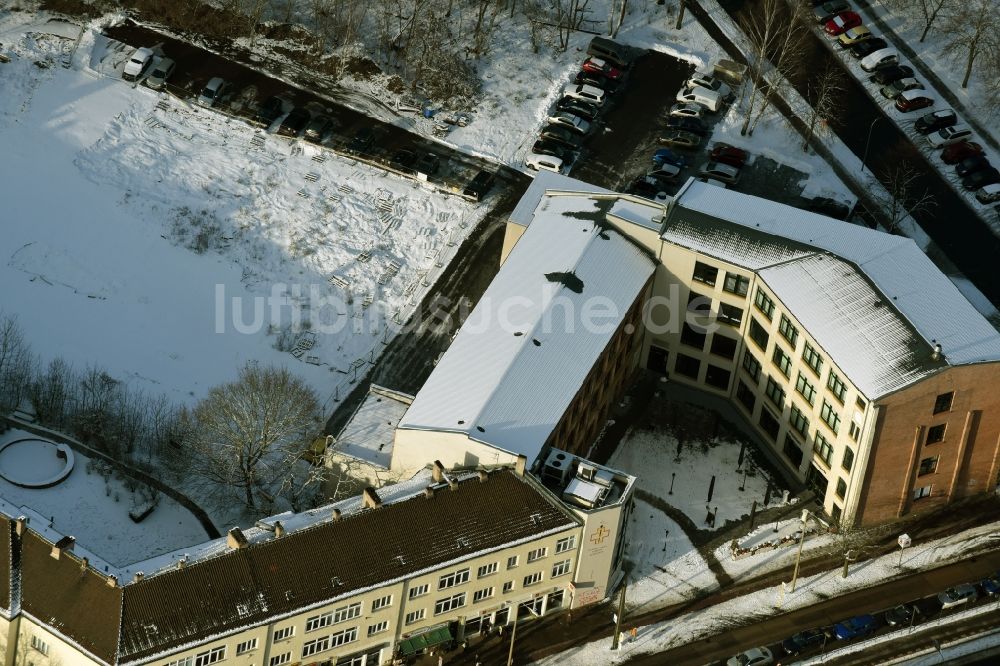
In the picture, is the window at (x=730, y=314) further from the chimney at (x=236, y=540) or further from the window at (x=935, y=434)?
the chimney at (x=236, y=540)

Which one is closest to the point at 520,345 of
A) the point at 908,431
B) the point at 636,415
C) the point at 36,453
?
the point at 636,415

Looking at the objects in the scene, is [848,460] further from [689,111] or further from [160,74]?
[160,74]

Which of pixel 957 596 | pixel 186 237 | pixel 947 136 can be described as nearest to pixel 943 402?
pixel 957 596

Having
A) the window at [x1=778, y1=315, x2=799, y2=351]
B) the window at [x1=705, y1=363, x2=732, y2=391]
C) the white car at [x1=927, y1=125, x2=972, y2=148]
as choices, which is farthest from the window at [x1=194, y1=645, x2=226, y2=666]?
the white car at [x1=927, y1=125, x2=972, y2=148]

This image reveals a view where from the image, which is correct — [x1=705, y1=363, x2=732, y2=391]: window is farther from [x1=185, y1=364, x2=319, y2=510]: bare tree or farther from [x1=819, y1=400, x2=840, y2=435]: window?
[x1=185, y1=364, x2=319, y2=510]: bare tree

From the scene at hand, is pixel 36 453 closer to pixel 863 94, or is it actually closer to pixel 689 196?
pixel 689 196

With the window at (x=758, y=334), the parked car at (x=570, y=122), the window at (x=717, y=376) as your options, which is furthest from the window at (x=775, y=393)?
the parked car at (x=570, y=122)
